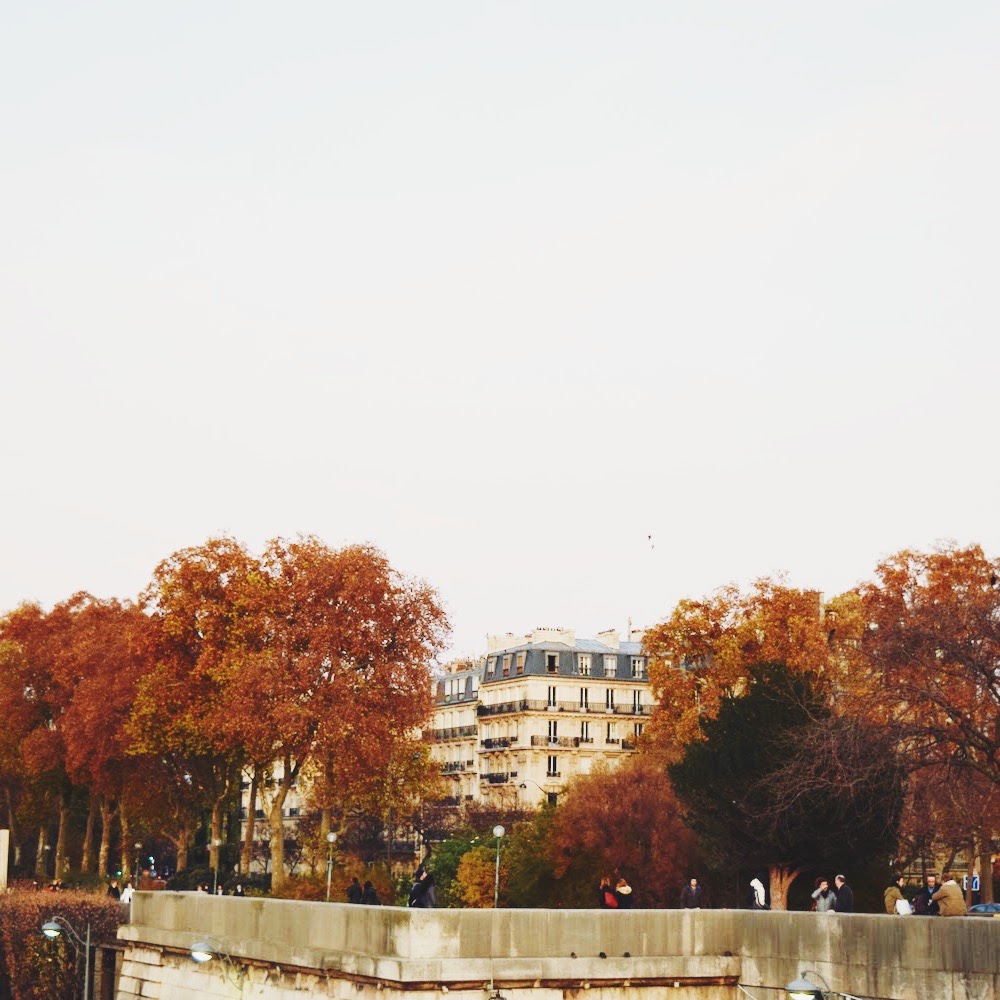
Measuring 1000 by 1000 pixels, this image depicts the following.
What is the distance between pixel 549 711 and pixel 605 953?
93.6 metres

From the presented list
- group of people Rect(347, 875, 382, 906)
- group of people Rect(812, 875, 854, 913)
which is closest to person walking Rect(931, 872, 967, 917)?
group of people Rect(812, 875, 854, 913)

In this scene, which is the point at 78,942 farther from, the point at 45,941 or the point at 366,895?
the point at 366,895

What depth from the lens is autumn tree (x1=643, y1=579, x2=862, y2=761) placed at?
68875 millimetres

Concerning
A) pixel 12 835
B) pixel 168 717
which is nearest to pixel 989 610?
pixel 168 717

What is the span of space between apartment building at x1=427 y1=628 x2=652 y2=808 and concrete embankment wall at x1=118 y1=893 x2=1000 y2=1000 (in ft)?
289

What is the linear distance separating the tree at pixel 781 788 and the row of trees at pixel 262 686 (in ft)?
54.4

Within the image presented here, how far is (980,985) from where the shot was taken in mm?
18594

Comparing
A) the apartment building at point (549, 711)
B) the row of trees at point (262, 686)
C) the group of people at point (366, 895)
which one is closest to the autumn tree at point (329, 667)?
the row of trees at point (262, 686)

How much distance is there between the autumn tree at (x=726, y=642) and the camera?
6888cm

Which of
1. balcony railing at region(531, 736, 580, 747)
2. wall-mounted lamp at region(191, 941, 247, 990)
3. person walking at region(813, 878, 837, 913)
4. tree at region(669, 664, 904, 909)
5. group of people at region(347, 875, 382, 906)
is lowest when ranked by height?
wall-mounted lamp at region(191, 941, 247, 990)

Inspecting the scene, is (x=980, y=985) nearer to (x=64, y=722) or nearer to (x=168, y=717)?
(x=168, y=717)

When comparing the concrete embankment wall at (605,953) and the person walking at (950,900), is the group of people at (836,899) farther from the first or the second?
the concrete embankment wall at (605,953)

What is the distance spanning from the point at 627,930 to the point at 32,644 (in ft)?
208

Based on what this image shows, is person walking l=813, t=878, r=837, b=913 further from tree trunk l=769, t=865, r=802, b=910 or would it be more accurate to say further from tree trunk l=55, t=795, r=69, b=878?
tree trunk l=55, t=795, r=69, b=878
